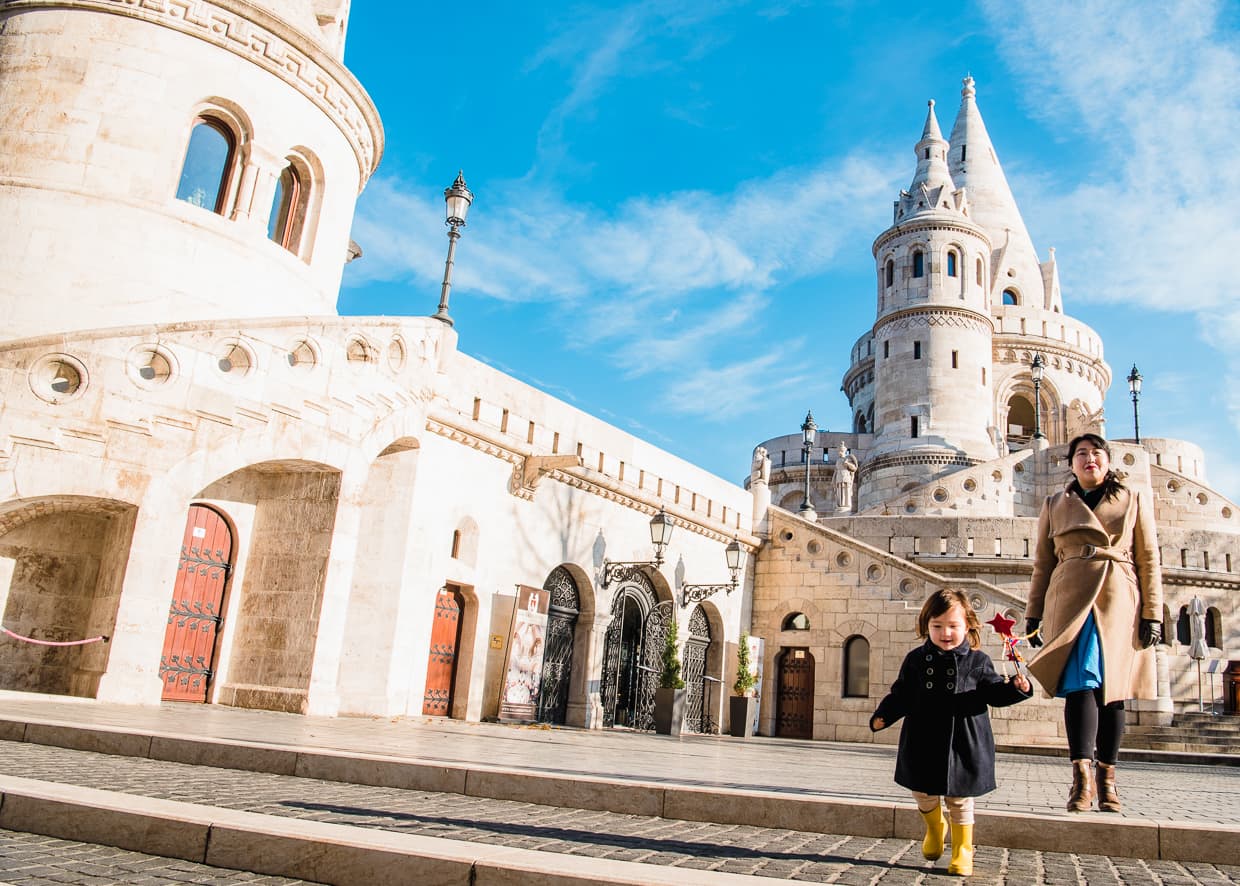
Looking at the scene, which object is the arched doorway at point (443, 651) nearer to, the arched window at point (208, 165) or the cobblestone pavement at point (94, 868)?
the arched window at point (208, 165)

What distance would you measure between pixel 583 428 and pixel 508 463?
7.55ft

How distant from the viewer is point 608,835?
4840mm

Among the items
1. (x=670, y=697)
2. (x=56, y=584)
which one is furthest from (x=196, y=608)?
(x=670, y=697)

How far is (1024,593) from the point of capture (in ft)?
81.2

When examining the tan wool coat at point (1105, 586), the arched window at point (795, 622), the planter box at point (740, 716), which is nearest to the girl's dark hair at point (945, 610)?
the tan wool coat at point (1105, 586)

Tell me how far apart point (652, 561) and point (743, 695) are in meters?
3.51

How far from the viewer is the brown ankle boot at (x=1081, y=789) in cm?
550

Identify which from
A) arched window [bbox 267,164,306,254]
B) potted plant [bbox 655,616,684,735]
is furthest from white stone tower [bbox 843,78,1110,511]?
arched window [bbox 267,164,306,254]

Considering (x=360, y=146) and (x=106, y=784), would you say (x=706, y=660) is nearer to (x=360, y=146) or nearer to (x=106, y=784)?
Answer: (x=360, y=146)

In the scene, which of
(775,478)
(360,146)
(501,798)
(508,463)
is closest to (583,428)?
(508,463)

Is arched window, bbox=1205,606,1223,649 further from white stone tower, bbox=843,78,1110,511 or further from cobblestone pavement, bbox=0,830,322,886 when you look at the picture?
cobblestone pavement, bbox=0,830,322,886

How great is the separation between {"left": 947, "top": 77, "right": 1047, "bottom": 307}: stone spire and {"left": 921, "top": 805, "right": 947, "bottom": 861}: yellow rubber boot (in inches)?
2003

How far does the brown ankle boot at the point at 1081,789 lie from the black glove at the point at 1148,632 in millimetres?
768

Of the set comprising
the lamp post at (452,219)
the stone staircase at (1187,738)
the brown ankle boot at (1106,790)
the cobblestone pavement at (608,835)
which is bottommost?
the cobblestone pavement at (608,835)
